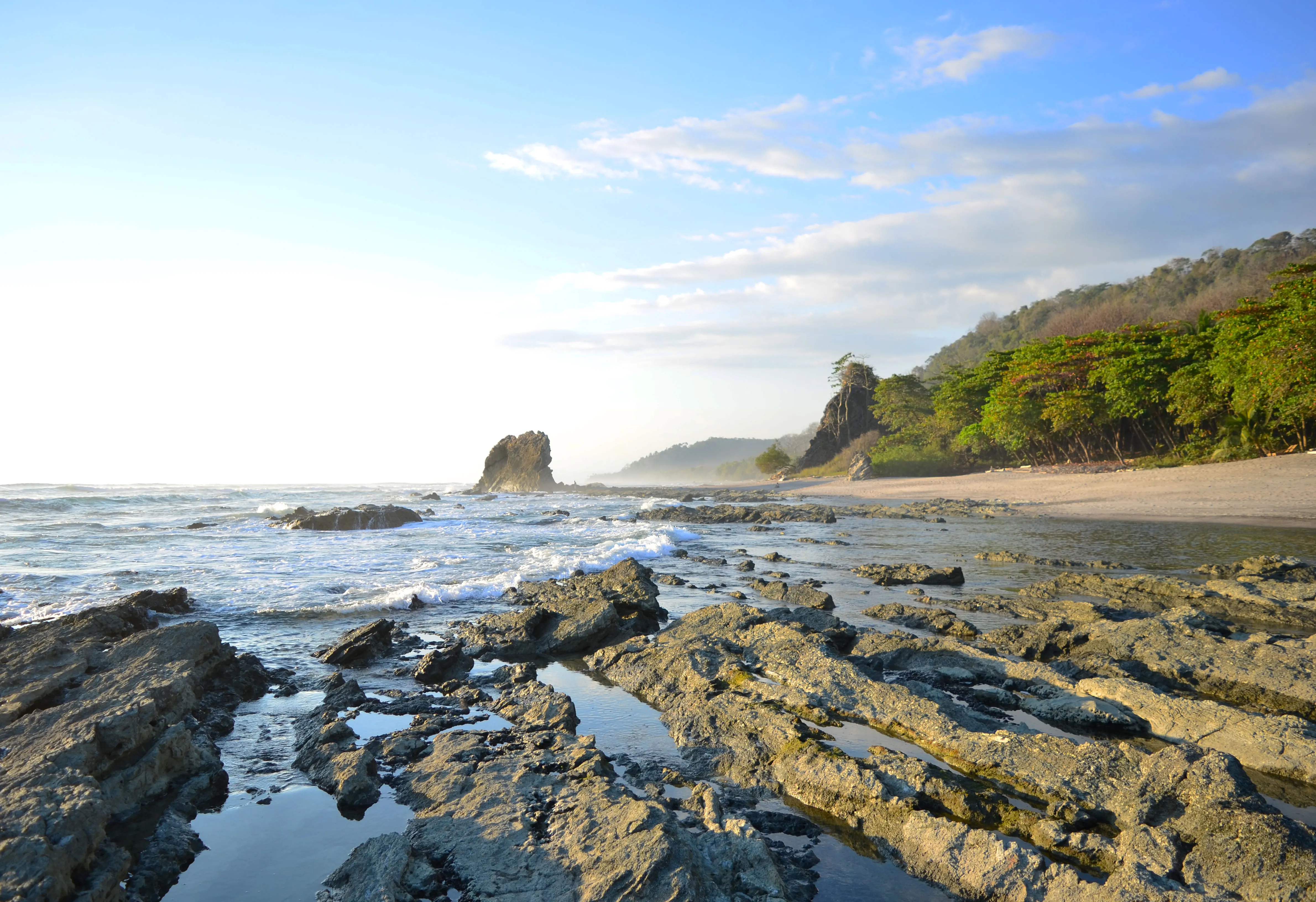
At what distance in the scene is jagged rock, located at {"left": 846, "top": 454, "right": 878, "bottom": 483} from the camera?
52.1 metres

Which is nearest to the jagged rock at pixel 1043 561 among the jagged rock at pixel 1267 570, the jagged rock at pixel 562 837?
the jagged rock at pixel 1267 570

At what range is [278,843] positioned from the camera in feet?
12.8

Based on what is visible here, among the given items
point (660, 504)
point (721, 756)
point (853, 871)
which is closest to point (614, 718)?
point (721, 756)

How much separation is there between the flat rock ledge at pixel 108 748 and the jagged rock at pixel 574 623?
2.53 m

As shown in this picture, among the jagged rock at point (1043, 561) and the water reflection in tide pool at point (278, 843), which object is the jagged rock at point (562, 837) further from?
the jagged rock at point (1043, 561)

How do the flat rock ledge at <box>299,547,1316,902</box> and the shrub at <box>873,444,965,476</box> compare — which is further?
the shrub at <box>873,444,965,476</box>

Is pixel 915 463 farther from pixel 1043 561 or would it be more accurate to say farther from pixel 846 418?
pixel 1043 561

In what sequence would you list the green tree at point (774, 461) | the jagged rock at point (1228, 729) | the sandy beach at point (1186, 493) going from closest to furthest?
the jagged rock at point (1228, 729), the sandy beach at point (1186, 493), the green tree at point (774, 461)

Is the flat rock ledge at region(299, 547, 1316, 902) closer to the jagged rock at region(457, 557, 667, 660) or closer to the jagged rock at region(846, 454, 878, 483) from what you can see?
the jagged rock at region(457, 557, 667, 660)

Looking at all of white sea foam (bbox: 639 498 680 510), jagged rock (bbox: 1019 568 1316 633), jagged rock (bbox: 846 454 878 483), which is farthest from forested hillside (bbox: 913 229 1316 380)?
jagged rock (bbox: 1019 568 1316 633)

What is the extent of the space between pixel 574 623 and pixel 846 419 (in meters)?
65.2

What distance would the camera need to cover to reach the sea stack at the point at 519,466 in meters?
72.6

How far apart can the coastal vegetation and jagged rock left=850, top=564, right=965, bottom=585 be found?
808 inches

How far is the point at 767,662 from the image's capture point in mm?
6535
